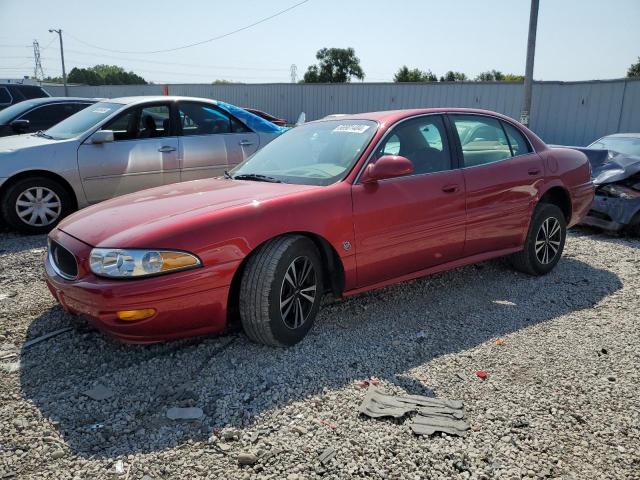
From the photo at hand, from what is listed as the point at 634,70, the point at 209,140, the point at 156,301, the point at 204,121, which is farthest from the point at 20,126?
the point at 634,70

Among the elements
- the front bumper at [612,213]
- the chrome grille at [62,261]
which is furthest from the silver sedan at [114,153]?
the front bumper at [612,213]

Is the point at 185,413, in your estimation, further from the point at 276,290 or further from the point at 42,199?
the point at 42,199

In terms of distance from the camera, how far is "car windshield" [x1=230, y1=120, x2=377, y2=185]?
3.92 meters

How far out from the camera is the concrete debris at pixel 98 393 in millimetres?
2984

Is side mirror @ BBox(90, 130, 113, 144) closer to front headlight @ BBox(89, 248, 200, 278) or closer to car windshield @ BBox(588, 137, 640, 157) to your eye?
front headlight @ BBox(89, 248, 200, 278)

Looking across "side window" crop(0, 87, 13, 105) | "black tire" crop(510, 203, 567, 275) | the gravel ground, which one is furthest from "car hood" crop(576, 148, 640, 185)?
"side window" crop(0, 87, 13, 105)

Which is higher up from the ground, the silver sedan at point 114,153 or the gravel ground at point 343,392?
the silver sedan at point 114,153

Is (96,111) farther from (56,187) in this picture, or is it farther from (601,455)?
(601,455)

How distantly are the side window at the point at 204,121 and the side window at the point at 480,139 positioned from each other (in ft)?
11.8

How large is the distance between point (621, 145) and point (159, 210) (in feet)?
23.1

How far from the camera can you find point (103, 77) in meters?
95.8

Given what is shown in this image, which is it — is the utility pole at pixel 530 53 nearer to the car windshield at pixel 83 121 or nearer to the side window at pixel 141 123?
the side window at pixel 141 123

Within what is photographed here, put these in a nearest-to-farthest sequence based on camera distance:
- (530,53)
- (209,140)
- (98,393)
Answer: (98,393) → (209,140) → (530,53)

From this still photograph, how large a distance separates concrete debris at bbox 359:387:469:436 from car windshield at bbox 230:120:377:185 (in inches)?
59.4
